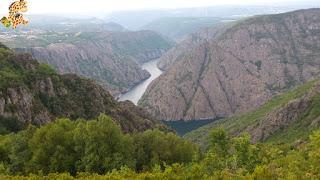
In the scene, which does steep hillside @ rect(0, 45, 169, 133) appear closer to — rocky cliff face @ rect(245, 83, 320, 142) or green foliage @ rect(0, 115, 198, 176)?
green foliage @ rect(0, 115, 198, 176)

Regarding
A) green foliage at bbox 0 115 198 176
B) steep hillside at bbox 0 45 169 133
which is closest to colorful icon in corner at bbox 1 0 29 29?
green foliage at bbox 0 115 198 176

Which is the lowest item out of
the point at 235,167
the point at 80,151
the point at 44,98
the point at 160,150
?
the point at 44,98

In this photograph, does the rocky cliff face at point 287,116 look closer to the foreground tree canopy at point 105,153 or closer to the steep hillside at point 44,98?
the steep hillside at point 44,98

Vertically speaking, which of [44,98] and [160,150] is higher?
[160,150]

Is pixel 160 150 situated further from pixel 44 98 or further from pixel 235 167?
pixel 44 98

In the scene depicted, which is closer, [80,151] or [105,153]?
[105,153]

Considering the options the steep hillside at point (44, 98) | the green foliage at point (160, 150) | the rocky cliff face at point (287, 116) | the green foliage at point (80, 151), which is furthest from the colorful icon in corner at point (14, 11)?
the rocky cliff face at point (287, 116)

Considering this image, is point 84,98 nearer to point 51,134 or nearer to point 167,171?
point 51,134

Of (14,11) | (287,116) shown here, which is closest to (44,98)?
(287,116)
